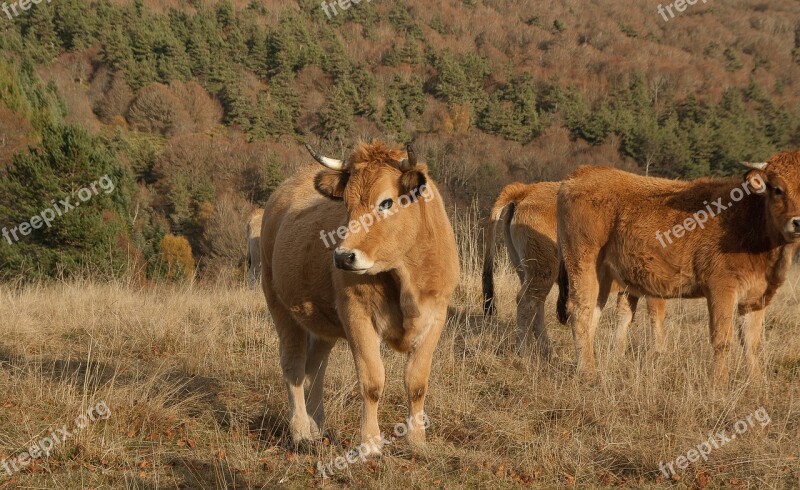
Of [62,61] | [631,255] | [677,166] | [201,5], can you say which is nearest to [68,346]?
[631,255]

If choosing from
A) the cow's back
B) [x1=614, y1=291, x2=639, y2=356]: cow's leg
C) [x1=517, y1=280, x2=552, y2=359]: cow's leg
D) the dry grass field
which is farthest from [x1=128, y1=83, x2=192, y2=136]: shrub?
the cow's back

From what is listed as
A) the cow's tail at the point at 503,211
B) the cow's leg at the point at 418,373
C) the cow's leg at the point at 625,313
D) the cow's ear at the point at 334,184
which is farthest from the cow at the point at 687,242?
the cow's ear at the point at 334,184

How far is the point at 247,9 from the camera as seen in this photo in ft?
287

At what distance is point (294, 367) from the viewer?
237 inches

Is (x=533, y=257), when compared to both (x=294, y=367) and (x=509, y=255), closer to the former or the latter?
(x=509, y=255)

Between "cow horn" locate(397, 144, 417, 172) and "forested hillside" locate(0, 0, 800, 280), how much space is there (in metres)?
29.7

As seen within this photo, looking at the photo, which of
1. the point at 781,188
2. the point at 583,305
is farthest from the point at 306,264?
the point at 781,188

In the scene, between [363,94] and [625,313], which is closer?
[625,313]

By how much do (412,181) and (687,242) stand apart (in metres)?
3.95

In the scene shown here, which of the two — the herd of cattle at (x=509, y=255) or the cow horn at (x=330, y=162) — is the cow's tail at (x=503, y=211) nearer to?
the herd of cattle at (x=509, y=255)

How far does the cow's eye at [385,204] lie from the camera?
5.23m

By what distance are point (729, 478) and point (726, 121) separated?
2453 inches

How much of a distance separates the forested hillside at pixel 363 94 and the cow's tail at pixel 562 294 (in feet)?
90.0

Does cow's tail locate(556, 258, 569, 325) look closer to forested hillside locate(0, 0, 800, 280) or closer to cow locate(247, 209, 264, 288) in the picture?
cow locate(247, 209, 264, 288)
